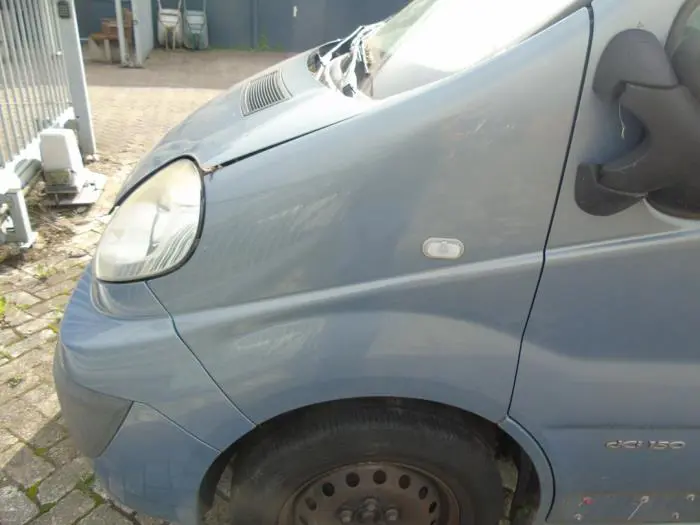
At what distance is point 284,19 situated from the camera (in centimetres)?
1403

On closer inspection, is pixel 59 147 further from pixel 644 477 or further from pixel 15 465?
pixel 644 477

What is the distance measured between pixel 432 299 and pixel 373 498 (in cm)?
69

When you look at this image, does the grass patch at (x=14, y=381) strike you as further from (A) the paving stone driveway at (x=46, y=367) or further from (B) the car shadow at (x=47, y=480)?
(B) the car shadow at (x=47, y=480)

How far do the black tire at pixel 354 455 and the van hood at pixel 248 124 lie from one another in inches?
30.5

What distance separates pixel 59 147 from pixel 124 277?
11.1 ft

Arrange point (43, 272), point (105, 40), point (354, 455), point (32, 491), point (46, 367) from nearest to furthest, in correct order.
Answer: point (354, 455) → point (32, 491) → point (46, 367) → point (43, 272) → point (105, 40)

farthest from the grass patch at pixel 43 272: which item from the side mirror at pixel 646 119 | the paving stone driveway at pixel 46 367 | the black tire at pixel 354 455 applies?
the side mirror at pixel 646 119

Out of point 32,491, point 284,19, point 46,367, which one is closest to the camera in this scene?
point 32,491

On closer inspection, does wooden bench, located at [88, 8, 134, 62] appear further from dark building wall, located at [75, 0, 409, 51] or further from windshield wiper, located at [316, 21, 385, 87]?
windshield wiper, located at [316, 21, 385, 87]

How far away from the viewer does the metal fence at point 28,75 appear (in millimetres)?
4352

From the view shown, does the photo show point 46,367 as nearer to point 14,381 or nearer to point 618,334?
point 14,381

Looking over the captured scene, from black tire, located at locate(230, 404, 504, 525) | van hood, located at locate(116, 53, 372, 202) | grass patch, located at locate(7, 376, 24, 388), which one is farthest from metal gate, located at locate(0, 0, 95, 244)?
black tire, located at locate(230, 404, 504, 525)

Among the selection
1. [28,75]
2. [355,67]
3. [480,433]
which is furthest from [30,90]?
[480,433]

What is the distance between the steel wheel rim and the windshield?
111 cm
